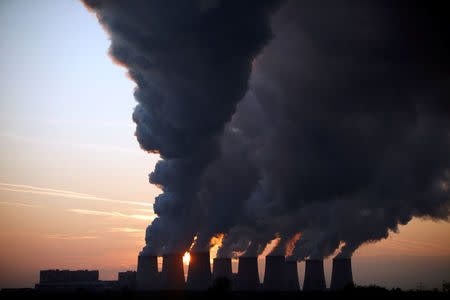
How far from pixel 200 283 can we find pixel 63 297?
22292 mm

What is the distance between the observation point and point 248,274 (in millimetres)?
109562

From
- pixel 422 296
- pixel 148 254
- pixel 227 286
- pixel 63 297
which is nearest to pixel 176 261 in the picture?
pixel 148 254

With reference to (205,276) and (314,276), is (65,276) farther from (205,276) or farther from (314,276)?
(314,276)

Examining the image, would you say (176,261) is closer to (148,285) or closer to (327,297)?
(148,285)

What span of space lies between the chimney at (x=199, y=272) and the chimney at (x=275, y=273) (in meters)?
16.8

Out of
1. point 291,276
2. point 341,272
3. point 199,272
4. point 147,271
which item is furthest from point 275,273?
point 147,271

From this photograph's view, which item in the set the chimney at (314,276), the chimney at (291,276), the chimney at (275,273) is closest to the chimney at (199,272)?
the chimney at (275,273)

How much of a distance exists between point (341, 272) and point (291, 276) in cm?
1171

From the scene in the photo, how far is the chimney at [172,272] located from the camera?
292 feet

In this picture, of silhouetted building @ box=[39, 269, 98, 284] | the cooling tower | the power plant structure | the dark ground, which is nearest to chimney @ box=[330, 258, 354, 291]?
the power plant structure

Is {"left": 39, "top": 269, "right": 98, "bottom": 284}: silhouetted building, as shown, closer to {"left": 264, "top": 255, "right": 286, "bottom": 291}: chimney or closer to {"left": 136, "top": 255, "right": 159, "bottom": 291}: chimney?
{"left": 264, "top": 255, "right": 286, "bottom": 291}: chimney

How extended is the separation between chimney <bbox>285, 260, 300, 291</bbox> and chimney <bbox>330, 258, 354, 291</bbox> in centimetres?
797

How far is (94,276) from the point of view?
14238cm

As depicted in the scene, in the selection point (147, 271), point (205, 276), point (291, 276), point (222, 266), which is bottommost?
point (205, 276)
